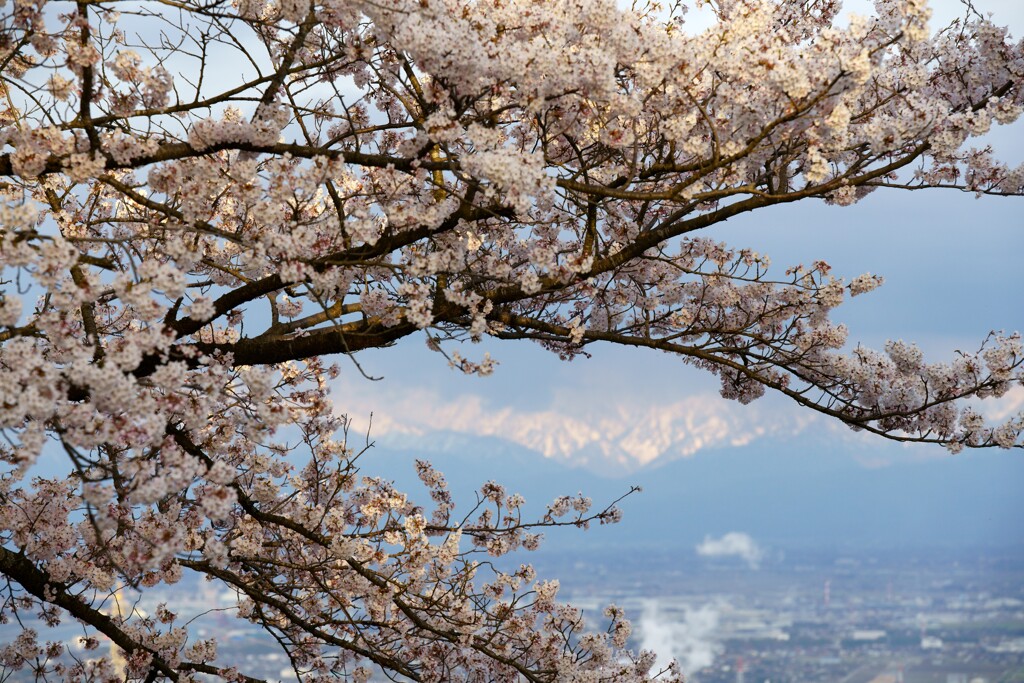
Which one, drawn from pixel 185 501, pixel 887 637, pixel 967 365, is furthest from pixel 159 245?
pixel 887 637

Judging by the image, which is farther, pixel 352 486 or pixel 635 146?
pixel 352 486

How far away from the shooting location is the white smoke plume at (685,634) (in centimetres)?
11094

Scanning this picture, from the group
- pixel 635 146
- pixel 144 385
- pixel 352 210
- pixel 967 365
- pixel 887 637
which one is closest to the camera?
pixel 144 385

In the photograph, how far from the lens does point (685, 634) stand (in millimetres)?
122875

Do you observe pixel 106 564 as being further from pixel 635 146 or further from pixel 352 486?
pixel 635 146

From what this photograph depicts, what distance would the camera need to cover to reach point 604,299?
7855 mm

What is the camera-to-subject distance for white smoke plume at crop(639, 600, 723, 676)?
364ft

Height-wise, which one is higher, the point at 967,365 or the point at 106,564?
the point at 967,365

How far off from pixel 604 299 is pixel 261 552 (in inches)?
129

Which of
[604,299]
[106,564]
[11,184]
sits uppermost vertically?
[11,184]

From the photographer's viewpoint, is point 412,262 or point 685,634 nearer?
point 412,262

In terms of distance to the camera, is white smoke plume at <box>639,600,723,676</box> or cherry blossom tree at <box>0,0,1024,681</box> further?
white smoke plume at <box>639,600,723,676</box>

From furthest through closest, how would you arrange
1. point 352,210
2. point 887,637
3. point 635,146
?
point 887,637
point 352,210
point 635,146

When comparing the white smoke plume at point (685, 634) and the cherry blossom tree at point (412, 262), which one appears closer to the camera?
the cherry blossom tree at point (412, 262)
